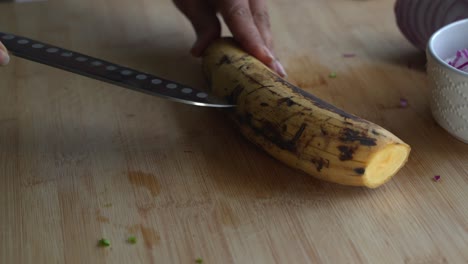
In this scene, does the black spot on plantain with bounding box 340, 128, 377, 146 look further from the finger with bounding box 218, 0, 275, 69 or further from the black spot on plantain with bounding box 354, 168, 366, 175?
the finger with bounding box 218, 0, 275, 69

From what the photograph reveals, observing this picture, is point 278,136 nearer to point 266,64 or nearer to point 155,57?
point 266,64

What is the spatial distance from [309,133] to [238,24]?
1.47 feet

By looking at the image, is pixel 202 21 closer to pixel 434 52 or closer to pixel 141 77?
pixel 141 77

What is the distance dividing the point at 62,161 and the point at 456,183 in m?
0.79

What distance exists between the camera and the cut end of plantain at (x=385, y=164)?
1.03m

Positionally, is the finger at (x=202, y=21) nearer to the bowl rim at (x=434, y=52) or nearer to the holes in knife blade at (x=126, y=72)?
the holes in knife blade at (x=126, y=72)

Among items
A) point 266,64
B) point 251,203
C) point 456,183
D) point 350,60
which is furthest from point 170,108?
point 456,183

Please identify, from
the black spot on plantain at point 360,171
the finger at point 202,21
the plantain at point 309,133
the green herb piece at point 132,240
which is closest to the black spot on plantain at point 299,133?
the plantain at point 309,133

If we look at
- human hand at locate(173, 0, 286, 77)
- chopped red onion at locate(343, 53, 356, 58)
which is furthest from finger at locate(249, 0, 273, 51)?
chopped red onion at locate(343, 53, 356, 58)

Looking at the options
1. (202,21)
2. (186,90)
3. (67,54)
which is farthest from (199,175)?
(202,21)

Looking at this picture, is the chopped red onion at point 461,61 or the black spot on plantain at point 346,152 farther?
the chopped red onion at point 461,61

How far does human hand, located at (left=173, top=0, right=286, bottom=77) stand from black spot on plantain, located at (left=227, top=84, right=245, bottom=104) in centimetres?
17

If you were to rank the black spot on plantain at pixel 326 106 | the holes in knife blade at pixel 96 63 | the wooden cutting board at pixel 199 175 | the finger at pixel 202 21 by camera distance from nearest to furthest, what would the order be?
the wooden cutting board at pixel 199 175 → the black spot on plantain at pixel 326 106 → the holes in knife blade at pixel 96 63 → the finger at pixel 202 21

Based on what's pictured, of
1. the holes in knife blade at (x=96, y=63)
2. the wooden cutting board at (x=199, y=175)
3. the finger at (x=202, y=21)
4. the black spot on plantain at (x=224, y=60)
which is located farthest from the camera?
the finger at (x=202, y=21)
